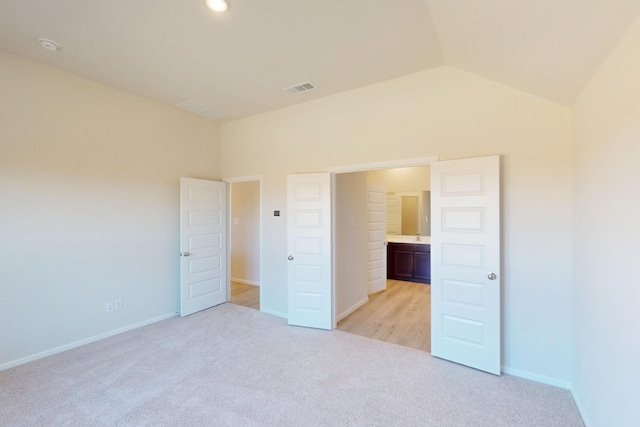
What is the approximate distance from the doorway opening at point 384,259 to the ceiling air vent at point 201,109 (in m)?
2.20

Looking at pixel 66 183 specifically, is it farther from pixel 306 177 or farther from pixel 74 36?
pixel 306 177

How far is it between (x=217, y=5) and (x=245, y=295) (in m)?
4.52

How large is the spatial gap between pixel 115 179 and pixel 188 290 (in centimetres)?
186

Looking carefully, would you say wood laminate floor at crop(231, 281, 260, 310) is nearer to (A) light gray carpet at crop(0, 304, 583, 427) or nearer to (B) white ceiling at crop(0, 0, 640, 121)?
(A) light gray carpet at crop(0, 304, 583, 427)

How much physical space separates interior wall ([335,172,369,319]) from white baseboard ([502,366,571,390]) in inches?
82.3

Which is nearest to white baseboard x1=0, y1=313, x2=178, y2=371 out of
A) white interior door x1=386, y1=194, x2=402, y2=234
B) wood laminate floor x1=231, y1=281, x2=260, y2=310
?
wood laminate floor x1=231, y1=281, x2=260, y2=310

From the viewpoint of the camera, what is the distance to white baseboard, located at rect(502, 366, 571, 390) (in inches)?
95.6

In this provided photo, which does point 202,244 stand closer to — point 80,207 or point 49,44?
point 80,207

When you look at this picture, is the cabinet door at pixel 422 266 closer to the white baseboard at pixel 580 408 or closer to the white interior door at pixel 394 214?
the white interior door at pixel 394 214

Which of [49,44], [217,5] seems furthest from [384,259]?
[49,44]

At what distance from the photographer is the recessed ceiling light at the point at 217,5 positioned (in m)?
2.00

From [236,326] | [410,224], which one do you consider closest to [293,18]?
[236,326]

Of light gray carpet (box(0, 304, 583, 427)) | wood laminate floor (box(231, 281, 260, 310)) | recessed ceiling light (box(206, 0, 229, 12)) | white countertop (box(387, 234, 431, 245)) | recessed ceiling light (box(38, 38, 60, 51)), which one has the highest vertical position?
recessed ceiling light (box(38, 38, 60, 51))

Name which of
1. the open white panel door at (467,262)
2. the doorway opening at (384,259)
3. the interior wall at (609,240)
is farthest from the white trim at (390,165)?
the interior wall at (609,240)
